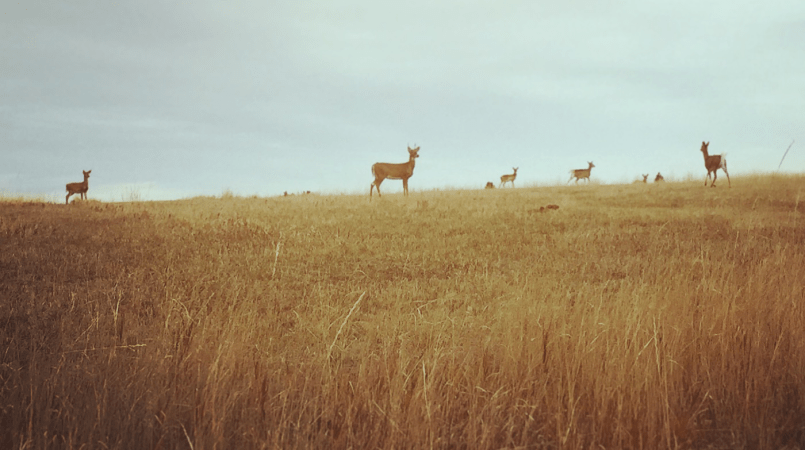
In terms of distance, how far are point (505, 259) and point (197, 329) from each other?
20.4 ft

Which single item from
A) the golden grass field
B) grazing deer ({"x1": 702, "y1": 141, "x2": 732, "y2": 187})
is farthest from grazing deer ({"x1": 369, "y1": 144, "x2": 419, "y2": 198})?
grazing deer ({"x1": 702, "y1": 141, "x2": 732, "y2": 187})

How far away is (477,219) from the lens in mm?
13812

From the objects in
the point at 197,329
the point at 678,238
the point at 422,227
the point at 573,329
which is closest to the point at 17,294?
the point at 197,329

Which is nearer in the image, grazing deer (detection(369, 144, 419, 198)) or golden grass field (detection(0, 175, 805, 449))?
golden grass field (detection(0, 175, 805, 449))

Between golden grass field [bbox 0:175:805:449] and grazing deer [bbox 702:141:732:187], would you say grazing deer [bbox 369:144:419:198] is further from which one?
grazing deer [bbox 702:141:732:187]

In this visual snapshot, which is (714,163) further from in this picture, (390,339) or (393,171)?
(390,339)

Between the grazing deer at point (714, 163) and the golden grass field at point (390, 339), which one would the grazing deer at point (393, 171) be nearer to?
the golden grass field at point (390, 339)

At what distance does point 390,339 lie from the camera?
4.59 m

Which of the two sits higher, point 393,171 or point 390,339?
point 393,171

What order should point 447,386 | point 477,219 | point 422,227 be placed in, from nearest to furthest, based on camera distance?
1. point 447,386
2. point 422,227
3. point 477,219

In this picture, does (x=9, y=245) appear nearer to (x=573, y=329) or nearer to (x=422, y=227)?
(x=422, y=227)

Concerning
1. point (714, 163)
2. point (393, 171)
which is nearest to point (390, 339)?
point (393, 171)

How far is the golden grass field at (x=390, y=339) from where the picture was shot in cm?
282

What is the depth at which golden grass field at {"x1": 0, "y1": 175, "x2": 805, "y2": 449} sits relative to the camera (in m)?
2.82
